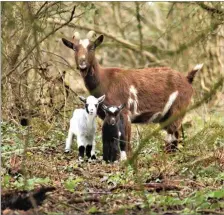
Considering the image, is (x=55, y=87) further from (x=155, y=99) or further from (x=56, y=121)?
(x=155, y=99)

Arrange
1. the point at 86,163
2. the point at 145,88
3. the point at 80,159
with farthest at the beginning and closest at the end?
the point at 145,88, the point at 80,159, the point at 86,163

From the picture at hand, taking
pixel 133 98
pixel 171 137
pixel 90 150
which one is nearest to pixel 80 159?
pixel 90 150

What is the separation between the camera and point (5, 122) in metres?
12.5

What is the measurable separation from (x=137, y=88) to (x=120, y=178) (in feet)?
11.9

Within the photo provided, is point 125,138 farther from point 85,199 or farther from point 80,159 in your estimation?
point 85,199

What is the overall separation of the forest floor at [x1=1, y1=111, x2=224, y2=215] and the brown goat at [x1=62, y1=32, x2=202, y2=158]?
609 millimetres

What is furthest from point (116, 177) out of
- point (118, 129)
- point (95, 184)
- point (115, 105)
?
point (115, 105)

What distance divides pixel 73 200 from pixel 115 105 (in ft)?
14.4

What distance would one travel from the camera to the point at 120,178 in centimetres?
905

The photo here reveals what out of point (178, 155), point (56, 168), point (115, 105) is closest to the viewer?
point (56, 168)

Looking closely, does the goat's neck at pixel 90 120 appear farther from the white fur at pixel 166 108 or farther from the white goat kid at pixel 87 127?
the white fur at pixel 166 108

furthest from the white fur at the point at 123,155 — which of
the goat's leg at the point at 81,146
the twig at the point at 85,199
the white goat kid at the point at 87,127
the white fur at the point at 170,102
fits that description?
the twig at the point at 85,199

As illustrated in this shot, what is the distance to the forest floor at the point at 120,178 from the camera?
289 inches

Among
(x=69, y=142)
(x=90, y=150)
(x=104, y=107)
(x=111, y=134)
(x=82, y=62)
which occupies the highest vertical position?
(x=82, y=62)
